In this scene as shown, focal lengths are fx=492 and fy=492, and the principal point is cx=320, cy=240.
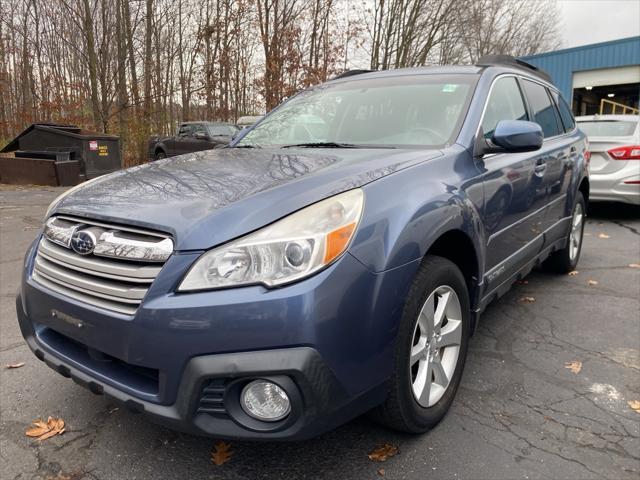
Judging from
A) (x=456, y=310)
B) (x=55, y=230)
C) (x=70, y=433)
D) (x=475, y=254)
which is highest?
(x=55, y=230)

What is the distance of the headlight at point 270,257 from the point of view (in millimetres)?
1637

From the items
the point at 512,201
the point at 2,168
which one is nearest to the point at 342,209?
the point at 512,201

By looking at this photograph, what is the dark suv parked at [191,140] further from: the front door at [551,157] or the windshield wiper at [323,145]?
the windshield wiper at [323,145]

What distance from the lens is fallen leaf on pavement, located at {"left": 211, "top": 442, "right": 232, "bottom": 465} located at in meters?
2.10

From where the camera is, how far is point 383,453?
2.14 meters

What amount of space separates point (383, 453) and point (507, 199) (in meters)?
1.59

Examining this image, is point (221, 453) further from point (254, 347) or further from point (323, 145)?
point (323, 145)

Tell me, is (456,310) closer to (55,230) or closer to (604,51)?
(55,230)

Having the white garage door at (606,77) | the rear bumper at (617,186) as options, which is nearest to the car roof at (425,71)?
A: the rear bumper at (617,186)

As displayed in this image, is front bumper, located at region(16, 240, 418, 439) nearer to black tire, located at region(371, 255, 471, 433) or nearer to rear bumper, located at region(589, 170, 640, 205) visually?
black tire, located at region(371, 255, 471, 433)

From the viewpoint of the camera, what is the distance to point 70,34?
59.2 feet

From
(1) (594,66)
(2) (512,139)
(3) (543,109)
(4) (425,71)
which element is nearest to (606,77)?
(1) (594,66)

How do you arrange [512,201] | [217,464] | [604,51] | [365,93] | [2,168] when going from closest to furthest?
[217,464]
[512,201]
[365,93]
[2,168]
[604,51]

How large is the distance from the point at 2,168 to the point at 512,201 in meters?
12.8
